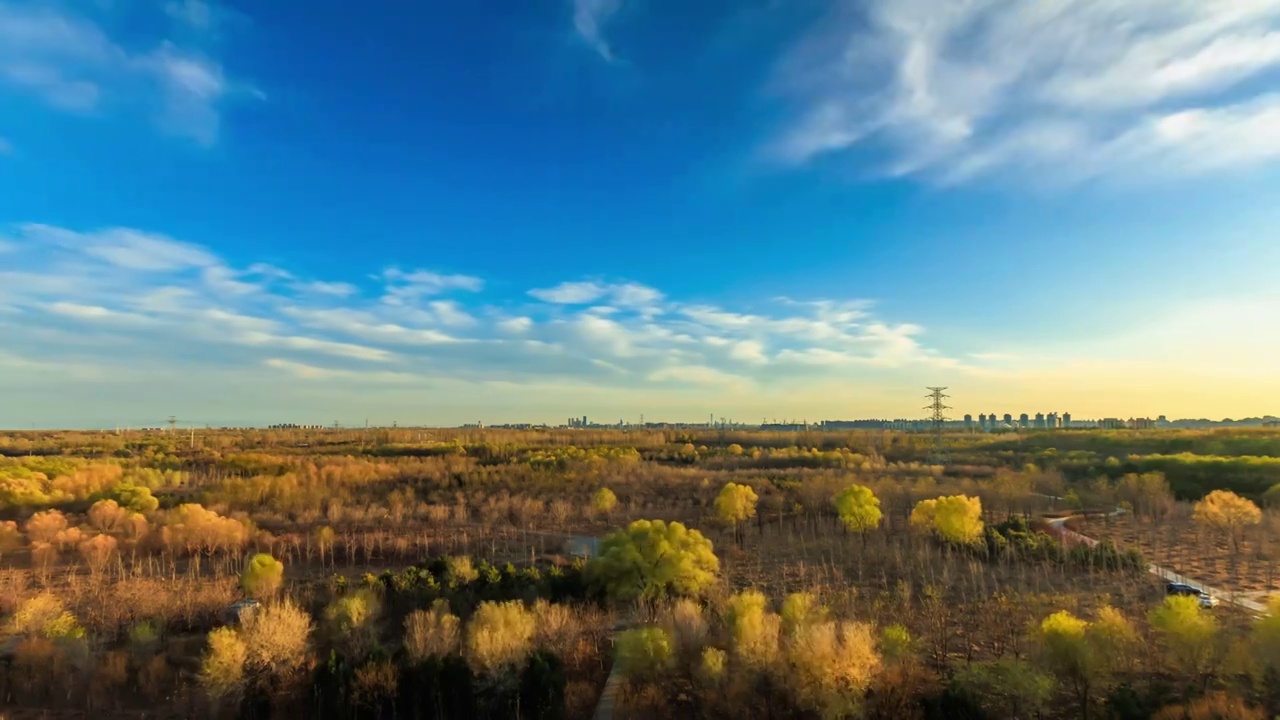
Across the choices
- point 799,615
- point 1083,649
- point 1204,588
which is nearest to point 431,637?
point 799,615

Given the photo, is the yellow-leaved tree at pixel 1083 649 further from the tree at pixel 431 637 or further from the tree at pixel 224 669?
the tree at pixel 224 669

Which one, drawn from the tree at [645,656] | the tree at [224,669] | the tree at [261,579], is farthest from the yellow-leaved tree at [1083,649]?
the tree at [261,579]

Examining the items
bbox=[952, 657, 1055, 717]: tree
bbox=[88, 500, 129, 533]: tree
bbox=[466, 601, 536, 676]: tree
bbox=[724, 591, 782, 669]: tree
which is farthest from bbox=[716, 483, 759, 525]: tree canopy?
bbox=[88, 500, 129, 533]: tree

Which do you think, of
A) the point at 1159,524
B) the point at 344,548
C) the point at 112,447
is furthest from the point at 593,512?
the point at 112,447

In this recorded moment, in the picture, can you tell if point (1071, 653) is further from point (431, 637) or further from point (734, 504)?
point (734, 504)

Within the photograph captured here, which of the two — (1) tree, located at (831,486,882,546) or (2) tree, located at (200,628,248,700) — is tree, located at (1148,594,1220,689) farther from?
(2) tree, located at (200,628,248,700)
